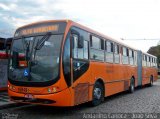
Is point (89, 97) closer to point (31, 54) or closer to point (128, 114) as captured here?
point (128, 114)

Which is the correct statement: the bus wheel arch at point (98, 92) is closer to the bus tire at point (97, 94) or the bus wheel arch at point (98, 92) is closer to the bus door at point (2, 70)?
the bus tire at point (97, 94)

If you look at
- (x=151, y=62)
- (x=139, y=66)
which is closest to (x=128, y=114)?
(x=139, y=66)

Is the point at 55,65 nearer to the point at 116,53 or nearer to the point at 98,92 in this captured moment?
the point at 98,92

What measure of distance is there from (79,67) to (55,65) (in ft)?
4.02

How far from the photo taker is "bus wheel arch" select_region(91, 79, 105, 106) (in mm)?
11233

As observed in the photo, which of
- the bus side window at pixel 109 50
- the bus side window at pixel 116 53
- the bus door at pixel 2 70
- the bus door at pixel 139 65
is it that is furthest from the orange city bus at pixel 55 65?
the bus door at pixel 139 65

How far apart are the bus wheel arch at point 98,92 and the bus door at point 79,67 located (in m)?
0.85

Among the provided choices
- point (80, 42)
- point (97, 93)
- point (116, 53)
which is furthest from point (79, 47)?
point (116, 53)

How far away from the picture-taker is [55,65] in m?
8.90

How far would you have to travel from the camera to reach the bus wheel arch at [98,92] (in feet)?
36.9

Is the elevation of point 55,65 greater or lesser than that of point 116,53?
lesser

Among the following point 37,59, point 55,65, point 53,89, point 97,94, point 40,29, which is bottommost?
point 97,94

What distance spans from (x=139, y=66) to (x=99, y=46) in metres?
9.19

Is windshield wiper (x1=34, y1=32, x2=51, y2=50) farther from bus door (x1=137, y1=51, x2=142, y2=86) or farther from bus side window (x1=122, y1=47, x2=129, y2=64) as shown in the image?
bus door (x1=137, y1=51, x2=142, y2=86)
